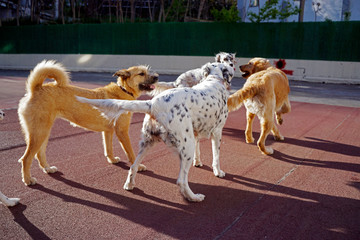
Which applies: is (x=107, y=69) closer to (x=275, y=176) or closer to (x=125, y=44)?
(x=125, y=44)

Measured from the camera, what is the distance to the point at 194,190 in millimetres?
4625

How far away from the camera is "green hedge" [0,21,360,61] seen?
17656 millimetres

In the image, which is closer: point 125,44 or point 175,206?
point 175,206

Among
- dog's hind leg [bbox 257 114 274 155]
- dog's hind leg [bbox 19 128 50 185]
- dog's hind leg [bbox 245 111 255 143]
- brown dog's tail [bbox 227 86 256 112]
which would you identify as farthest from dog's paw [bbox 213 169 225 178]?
dog's hind leg [bbox 19 128 50 185]

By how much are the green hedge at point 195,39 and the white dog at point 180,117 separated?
15.3 m

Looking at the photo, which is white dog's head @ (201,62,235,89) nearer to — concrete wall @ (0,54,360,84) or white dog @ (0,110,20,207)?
white dog @ (0,110,20,207)

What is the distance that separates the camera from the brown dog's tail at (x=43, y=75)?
4527mm

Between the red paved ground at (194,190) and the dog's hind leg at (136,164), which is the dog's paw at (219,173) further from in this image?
the dog's hind leg at (136,164)

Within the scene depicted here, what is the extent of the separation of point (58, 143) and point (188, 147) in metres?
3.57

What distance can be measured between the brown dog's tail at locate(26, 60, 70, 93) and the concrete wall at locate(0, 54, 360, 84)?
1564 cm

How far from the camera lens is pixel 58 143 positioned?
260 inches

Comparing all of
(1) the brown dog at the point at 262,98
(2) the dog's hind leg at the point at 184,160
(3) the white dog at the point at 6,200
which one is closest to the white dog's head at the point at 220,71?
(1) the brown dog at the point at 262,98

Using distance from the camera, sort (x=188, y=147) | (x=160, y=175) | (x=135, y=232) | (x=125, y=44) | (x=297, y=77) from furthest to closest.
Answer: (x=125, y=44) < (x=297, y=77) < (x=160, y=175) < (x=188, y=147) < (x=135, y=232)

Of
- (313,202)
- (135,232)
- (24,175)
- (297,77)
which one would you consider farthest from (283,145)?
(297,77)
